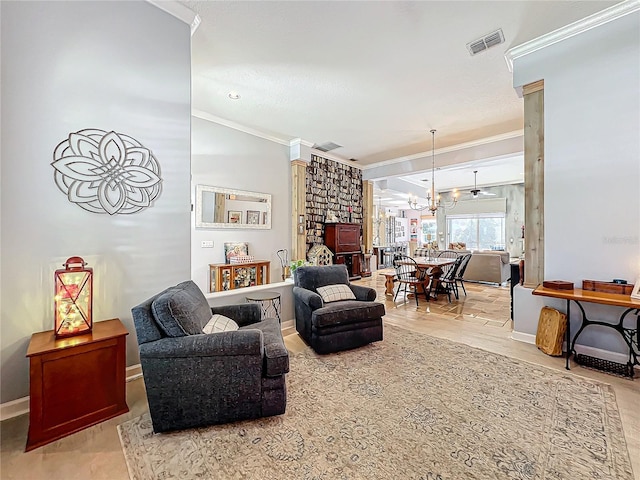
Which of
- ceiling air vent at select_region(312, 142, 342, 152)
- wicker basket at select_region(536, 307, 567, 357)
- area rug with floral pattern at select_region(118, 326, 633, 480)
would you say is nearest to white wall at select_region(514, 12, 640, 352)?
wicker basket at select_region(536, 307, 567, 357)

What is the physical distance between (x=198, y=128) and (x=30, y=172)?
10.6 ft

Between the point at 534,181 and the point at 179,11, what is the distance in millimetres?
4149

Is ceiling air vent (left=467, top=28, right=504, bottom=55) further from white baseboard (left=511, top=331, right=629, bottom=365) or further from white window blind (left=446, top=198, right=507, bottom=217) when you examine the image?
white window blind (left=446, top=198, right=507, bottom=217)

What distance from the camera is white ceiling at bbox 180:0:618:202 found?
106 inches

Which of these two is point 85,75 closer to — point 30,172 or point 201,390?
point 30,172

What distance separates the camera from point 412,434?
1.82 m

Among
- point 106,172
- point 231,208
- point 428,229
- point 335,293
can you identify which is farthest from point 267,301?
point 428,229

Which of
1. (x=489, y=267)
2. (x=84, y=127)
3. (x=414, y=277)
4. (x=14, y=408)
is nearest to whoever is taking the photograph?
(x=14, y=408)

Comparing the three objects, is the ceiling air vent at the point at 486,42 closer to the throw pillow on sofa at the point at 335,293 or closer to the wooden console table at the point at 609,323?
the wooden console table at the point at 609,323

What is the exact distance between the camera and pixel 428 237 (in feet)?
48.1

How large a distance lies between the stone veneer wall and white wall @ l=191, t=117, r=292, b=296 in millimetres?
640

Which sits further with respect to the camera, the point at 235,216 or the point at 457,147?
the point at 457,147

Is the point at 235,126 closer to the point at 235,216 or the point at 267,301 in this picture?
the point at 235,216

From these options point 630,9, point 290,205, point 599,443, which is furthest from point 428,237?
point 599,443
